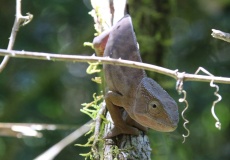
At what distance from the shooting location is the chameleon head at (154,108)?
8.75ft

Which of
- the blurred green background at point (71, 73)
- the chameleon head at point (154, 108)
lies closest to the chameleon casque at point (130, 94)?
the chameleon head at point (154, 108)

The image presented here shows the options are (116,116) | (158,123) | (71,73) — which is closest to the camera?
(158,123)

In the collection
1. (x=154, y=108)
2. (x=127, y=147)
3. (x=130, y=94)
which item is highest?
(x=130, y=94)

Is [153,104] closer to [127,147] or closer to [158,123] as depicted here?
[158,123]

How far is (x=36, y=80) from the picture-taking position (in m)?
5.09

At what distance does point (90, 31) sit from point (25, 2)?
2.30 ft

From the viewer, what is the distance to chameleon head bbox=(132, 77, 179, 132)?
8.75 feet

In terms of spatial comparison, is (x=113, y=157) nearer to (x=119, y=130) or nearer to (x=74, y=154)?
(x=119, y=130)

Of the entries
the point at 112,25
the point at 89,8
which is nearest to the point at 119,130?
the point at 112,25

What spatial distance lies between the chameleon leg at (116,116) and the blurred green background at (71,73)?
188cm

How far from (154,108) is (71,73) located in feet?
9.04

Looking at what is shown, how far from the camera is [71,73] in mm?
5430

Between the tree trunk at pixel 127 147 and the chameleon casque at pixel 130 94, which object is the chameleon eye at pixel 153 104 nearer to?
the chameleon casque at pixel 130 94

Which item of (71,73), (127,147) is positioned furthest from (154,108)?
(71,73)
